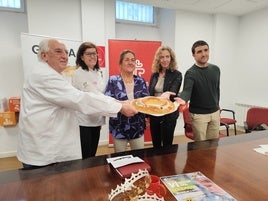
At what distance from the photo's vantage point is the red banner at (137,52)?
338cm

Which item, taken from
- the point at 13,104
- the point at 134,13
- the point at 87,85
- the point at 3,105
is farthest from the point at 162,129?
the point at 134,13

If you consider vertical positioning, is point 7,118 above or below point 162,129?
below

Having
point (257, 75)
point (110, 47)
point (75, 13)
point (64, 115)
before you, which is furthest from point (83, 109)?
point (257, 75)

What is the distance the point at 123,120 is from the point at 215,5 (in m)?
3.03

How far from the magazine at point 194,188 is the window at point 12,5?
348cm

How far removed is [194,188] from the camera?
3.08 feet

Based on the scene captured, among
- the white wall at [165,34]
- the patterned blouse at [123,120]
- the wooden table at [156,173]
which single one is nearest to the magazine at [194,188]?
the wooden table at [156,173]

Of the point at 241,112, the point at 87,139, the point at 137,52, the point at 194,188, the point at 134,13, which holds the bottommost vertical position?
the point at 241,112

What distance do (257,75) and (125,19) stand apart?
2.83 metres

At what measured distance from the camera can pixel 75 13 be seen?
11.2 ft

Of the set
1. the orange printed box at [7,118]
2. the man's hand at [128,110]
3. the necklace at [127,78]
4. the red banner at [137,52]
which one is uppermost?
the red banner at [137,52]

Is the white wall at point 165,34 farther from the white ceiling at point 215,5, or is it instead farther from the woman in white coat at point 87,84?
the woman in white coat at point 87,84

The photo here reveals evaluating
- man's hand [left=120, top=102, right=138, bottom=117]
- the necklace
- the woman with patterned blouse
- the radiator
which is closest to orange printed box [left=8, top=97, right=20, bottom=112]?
the woman with patterned blouse

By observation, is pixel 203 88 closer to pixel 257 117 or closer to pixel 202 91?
pixel 202 91
